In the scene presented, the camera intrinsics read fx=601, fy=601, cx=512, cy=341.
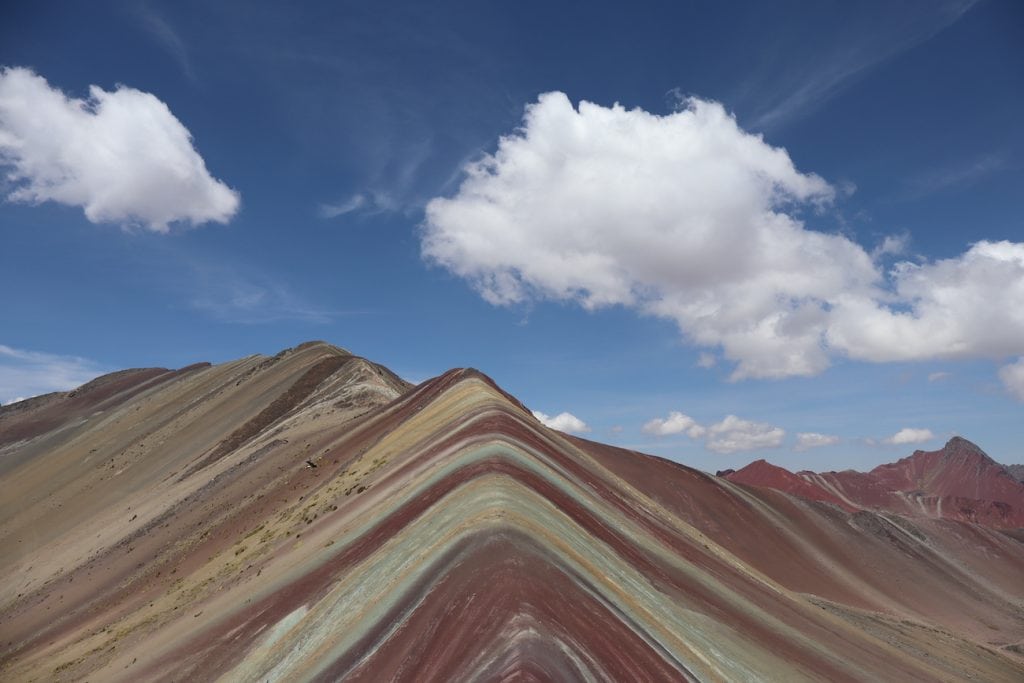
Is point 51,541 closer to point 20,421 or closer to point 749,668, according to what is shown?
point 749,668

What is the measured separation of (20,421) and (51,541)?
255 ft

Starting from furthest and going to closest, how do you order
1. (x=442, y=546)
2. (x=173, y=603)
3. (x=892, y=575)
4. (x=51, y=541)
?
(x=892, y=575) < (x=51, y=541) < (x=173, y=603) < (x=442, y=546)

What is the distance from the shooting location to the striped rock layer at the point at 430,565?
1380cm

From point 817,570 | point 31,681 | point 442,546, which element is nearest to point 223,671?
point 442,546

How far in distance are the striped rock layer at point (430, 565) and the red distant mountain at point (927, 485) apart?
60.2 m

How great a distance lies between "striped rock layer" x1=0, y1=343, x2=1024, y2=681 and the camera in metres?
13.8

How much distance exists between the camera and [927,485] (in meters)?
167

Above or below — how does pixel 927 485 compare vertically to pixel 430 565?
above

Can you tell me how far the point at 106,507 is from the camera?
5912cm

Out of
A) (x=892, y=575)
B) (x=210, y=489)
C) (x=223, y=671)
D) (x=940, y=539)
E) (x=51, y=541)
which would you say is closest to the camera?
(x=223, y=671)

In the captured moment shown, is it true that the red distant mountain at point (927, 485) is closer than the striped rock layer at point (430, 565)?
No

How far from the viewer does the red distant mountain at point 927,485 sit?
134 metres

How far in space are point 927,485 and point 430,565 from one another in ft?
639

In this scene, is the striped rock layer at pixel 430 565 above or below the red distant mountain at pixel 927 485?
below
